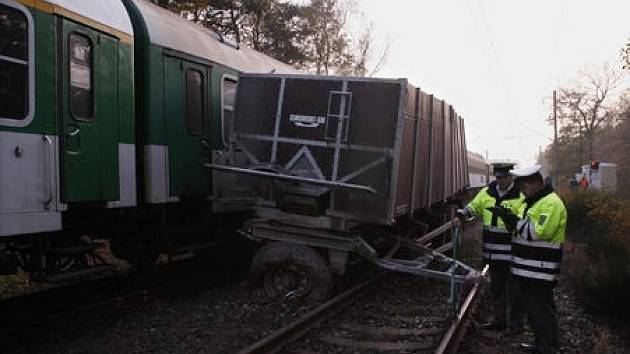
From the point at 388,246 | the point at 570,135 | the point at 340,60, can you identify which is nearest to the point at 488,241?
the point at 388,246

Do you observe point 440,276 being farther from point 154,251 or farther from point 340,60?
point 340,60

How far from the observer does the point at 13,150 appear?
19.1 feet

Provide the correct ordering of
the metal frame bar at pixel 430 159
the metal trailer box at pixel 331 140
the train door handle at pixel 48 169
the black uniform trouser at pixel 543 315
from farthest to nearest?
the metal frame bar at pixel 430 159 < the metal trailer box at pixel 331 140 < the train door handle at pixel 48 169 < the black uniform trouser at pixel 543 315

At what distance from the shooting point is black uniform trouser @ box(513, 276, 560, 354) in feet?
20.0

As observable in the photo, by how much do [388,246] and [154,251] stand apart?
4.03 metres

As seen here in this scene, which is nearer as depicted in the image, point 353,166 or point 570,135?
point 353,166

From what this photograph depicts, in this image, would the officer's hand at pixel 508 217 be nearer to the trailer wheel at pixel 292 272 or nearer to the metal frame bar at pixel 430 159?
the trailer wheel at pixel 292 272

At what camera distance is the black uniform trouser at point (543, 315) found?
6.11 m

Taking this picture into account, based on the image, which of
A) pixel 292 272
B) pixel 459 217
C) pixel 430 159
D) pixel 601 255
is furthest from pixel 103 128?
pixel 601 255

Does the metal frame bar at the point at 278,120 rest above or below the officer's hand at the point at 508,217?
above

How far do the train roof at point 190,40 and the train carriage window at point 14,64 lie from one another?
2334 millimetres

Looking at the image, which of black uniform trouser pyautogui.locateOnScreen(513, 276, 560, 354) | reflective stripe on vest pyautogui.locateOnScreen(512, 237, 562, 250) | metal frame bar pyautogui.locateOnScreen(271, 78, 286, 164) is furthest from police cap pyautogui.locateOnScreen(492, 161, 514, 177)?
metal frame bar pyautogui.locateOnScreen(271, 78, 286, 164)

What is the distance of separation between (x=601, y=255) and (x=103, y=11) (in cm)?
963

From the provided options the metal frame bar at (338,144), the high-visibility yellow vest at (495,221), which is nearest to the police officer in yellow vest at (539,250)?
the high-visibility yellow vest at (495,221)
